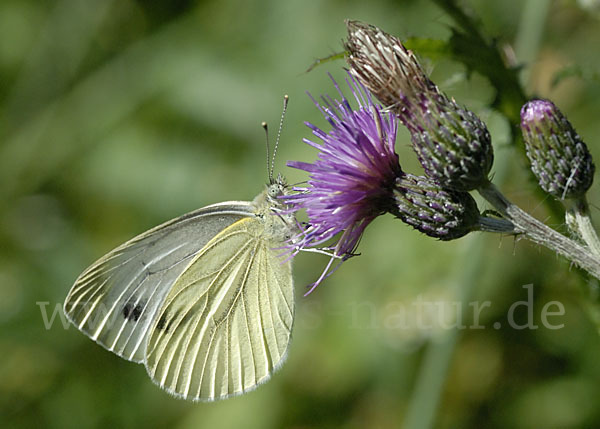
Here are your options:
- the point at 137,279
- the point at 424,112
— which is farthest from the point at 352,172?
the point at 137,279

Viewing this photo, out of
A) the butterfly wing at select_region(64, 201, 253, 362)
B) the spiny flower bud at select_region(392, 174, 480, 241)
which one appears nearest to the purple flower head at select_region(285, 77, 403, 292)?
the spiny flower bud at select_region(392, 174, 480, 241)

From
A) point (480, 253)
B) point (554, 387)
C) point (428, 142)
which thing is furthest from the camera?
point (554, 387)

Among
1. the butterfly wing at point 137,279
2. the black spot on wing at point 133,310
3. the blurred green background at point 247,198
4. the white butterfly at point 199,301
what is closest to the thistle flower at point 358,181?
the white butterfly at point 199,301

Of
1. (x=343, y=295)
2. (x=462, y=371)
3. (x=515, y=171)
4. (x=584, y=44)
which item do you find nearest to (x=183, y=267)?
(x=343, y=295)

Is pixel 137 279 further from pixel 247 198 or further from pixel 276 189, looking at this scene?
pixel 247 198

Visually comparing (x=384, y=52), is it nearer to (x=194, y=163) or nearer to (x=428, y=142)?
(x=428, y=142)
